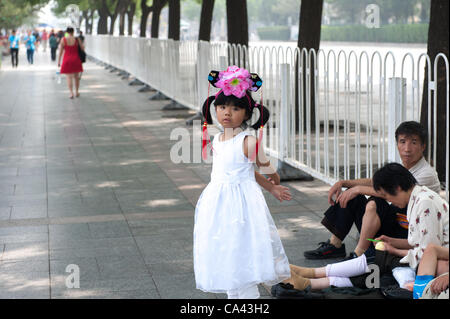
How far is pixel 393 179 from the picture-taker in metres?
4.65

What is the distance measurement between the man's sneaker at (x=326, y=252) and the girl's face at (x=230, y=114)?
5.64 ft

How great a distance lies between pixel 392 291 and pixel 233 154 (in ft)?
4.18

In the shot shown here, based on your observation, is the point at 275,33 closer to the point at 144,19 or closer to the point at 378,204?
the point at 144,19

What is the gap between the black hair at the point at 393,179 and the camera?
463cm

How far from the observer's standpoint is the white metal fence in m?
6.21

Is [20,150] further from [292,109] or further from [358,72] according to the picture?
[358,72]

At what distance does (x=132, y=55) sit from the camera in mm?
25906

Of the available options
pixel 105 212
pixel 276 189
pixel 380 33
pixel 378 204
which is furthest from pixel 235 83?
pixel 380 33

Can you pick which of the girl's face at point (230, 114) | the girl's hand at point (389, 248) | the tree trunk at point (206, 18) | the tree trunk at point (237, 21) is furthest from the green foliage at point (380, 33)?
the girl's face at point (230, 114)

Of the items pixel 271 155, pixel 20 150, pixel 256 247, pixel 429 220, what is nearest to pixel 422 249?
pixel 429 220

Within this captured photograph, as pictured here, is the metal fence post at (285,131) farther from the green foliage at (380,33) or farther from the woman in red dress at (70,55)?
the green foliage at (380,33)

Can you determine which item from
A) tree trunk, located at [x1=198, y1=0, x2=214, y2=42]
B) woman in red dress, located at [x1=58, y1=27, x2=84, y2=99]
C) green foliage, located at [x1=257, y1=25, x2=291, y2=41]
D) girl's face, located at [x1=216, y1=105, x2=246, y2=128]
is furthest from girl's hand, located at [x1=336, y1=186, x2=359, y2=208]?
green foliage, located at [x1=257, y1=25, x2=291, y2=41]

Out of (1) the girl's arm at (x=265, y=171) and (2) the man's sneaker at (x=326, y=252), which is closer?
(1) the girl's arm at (x=265, y=171)

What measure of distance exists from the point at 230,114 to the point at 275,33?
81.7 metres
